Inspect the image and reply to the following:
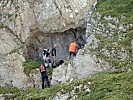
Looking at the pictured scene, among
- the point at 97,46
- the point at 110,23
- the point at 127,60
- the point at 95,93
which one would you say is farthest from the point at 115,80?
the point at 110,23

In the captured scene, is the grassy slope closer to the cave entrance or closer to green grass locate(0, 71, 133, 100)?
green grass locate(0, 71, 133, 100)

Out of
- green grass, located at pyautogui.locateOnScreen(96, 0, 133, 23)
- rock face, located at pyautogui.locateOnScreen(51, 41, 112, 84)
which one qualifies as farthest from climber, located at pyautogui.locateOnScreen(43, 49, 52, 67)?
green grass, located at pyautogui.locateOnScreen(96, 0, 133, 23)

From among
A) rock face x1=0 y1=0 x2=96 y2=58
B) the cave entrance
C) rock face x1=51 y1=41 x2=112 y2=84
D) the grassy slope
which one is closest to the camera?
the grassy slope

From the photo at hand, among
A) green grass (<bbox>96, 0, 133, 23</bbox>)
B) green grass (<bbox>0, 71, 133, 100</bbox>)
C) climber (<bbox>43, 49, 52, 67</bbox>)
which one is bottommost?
green grass (<bbox>0, 71, 133, 100</bbox>)

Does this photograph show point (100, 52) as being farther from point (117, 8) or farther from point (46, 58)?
point (46, 58)

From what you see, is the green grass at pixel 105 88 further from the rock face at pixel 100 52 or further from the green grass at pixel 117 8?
the green grass at pixel 117 8

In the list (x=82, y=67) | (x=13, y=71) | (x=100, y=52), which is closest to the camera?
(x=100, y=52)

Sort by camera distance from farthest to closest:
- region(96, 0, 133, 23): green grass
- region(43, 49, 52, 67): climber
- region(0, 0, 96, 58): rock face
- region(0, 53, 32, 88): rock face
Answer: region(0, 0, 96, 58): rock face → region(43, 49, 52, 67): climber → region(0, 53, 32, 88): rock face → region(96, 0, 133, 23): green grass

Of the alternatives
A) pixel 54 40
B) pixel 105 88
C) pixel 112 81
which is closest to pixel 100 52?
pixel 112 81

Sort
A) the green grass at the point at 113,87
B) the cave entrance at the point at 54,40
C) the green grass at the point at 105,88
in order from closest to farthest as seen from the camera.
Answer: the green grass at the point at 113,87 → the green grass at the point at 105,88 → the cave entrance at the point at 54,40

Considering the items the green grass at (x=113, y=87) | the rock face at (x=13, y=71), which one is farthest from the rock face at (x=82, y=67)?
the rock face at (x=13, y=71)

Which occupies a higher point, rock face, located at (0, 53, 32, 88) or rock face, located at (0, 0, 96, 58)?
rock face, located at (0, 0, 96, 58)

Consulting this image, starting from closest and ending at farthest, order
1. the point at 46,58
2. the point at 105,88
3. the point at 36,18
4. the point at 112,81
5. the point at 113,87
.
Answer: the point at 113,87 < the point at 105,88 < the point at 112,81 < the point at 46,58 < the point at 36,18

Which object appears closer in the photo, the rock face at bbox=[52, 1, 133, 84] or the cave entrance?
the rock face at bbox=[52, 1, 133, 84]
